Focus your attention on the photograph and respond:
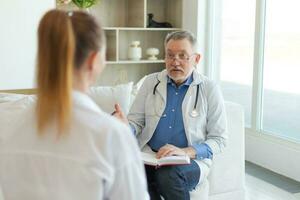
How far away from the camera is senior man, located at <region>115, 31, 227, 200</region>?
226cm

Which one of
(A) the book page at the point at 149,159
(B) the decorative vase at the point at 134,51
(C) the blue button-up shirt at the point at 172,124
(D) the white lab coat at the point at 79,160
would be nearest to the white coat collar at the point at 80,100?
(D) the white lab coat at the point at 79,160

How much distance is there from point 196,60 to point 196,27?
2.24 meters

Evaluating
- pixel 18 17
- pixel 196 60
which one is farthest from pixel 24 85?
pixel 196 60

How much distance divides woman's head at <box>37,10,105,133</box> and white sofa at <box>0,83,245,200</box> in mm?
1410

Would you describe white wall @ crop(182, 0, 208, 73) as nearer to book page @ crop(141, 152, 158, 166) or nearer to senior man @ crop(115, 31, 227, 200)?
senior man @ crop(115, 31, 227, 200)

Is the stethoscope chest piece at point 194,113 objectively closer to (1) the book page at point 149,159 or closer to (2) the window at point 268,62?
(1) the book page at point 149,159

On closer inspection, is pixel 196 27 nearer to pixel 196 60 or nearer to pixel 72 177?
pixel 196 60

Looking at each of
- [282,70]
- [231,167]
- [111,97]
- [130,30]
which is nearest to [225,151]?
[231,167]

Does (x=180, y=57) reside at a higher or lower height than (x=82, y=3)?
lower

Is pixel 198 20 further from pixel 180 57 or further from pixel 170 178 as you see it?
pixel 170 178

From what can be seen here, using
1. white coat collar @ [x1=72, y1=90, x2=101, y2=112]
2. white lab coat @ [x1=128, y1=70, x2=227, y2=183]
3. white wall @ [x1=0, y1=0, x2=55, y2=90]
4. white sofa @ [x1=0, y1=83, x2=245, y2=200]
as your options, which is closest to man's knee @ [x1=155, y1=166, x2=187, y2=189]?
white lab coat @ [x1=128, y1=70, x2=227, y2=183]

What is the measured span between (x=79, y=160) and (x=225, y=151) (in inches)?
69.3

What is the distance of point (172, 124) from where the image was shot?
232 cm

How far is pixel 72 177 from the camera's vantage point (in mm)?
979
